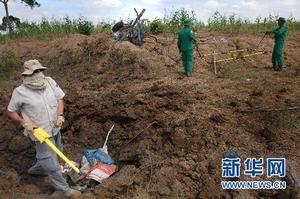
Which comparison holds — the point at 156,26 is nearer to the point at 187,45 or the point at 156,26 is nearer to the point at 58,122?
the point at 187,45

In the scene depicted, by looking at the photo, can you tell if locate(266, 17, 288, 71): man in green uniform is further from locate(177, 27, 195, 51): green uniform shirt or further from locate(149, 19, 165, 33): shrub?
locate(149, 19, 165, 33): shrub

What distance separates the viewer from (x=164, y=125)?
19.7 feet

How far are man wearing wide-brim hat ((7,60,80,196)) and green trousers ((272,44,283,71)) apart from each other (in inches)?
225

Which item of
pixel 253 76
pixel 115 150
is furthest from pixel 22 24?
pixel 115 150

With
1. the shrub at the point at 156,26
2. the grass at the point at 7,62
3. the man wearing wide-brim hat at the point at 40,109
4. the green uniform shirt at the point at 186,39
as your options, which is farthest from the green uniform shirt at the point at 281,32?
the grass at the point at 7,62

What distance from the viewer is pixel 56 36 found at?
40.5 feet

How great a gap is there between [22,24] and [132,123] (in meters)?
8.44

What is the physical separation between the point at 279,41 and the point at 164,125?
4.33 meters

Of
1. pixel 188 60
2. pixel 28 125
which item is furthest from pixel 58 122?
pixel 188 60

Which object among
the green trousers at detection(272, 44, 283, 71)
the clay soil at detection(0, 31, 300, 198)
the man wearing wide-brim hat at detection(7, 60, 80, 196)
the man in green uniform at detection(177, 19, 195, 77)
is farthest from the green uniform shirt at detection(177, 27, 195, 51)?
the man wearing wide-brim hat at detection(7, 60, 80, 196)

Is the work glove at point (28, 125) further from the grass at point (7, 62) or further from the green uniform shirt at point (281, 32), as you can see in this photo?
the grass at point (7, 62)

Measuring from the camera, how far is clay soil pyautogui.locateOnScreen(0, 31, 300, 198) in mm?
5059

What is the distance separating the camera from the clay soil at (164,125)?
16.6ft

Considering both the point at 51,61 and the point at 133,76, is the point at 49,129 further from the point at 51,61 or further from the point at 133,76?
the point at 51,61
